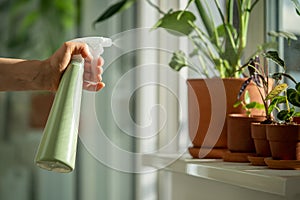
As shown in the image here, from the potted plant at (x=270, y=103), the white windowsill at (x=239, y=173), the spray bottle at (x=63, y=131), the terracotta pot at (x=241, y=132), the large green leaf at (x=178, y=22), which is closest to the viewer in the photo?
the spray bottle at (x=63, y=131)

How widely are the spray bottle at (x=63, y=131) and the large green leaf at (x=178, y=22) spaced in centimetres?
60

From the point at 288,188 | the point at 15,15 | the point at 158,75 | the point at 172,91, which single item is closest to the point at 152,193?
the point at 172,91

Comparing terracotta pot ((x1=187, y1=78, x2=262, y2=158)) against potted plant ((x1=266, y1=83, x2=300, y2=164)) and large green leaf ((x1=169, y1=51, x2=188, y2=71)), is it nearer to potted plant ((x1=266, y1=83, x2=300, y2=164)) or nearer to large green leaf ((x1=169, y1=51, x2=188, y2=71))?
large green leaf ((x1=169, y1=51, x2=188, y2=71))

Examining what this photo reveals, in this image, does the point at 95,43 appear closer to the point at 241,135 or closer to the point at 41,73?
the point at 41,73

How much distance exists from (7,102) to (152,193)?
1.67ft

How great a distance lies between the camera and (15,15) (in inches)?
58.6

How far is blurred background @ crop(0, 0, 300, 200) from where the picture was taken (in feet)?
4.85

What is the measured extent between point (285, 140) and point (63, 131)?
1.64ft

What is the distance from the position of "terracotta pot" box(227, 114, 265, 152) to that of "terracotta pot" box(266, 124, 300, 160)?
4.6 inches

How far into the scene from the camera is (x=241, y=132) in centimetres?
107

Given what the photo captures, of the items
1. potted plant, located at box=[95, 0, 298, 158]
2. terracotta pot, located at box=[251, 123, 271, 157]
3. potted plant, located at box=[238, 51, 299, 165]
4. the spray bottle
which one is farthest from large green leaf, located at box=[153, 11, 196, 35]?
the spray bottle

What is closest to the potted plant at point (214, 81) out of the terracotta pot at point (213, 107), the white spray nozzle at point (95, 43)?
the terracotta pot at point (213, 107)

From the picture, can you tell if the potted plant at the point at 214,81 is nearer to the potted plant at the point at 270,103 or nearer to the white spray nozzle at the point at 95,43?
the potted plant at the point at 270,103

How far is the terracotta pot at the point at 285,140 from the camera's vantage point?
93cm
